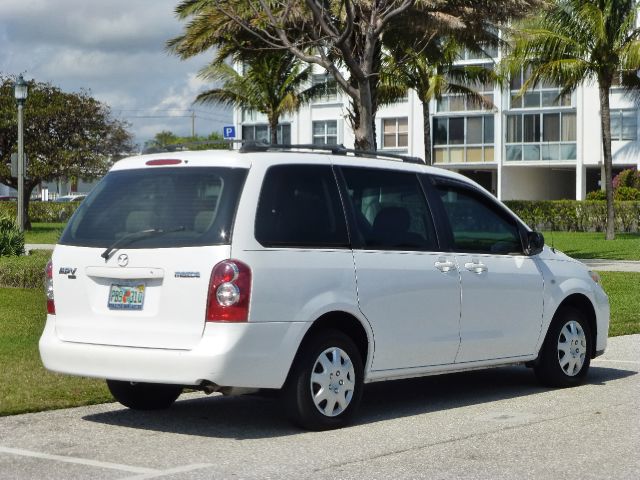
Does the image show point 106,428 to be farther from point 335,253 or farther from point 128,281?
point 335,253

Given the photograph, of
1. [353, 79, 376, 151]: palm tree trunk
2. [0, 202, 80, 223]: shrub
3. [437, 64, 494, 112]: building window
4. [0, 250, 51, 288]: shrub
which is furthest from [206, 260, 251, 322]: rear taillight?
[0, 202, 80, 223]: shrub

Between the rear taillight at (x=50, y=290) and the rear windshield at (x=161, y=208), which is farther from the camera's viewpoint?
the rear taillight at (x=50, y=290)

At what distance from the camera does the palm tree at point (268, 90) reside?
43588 millimetres

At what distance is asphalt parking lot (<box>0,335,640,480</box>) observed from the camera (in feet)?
22.0

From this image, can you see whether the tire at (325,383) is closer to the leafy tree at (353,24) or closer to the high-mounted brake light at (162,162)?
the high-mounted brake light at (162,162)

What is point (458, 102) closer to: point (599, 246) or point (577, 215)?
point (577, 215)

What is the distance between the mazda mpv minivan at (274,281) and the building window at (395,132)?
2430 inches

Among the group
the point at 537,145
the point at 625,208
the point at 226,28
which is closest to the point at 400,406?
the point at 226,28

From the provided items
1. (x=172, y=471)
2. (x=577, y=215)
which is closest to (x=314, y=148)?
(x=172, y=471)

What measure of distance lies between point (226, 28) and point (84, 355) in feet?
64.6

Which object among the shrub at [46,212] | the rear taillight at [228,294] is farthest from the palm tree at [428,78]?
the rear taillight at [228,294]

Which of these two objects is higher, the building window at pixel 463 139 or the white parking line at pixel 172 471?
the building window at pixel 463 139

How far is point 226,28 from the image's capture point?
26.7 m

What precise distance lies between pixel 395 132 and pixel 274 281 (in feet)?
210
